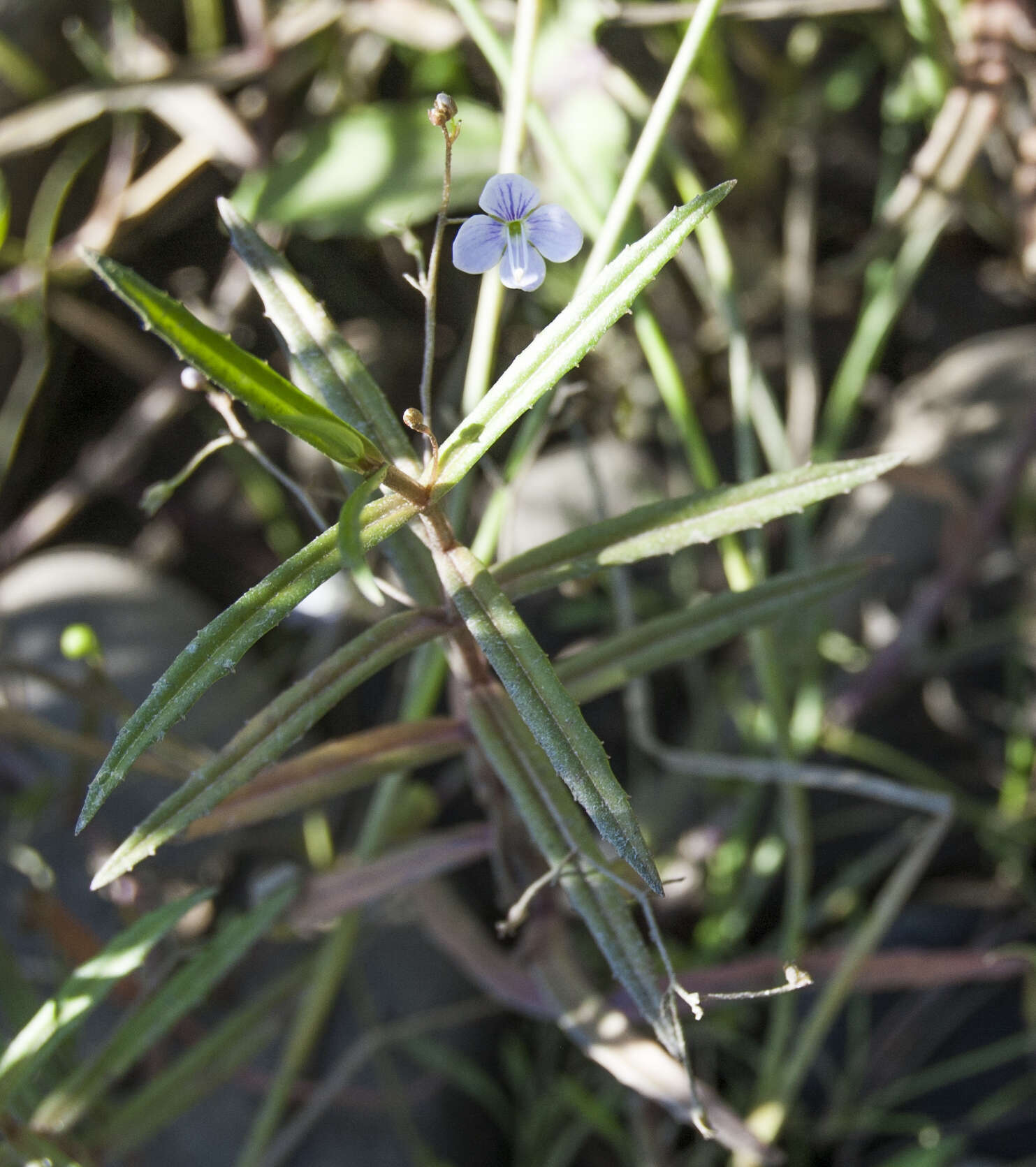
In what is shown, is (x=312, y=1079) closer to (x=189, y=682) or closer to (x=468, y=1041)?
(x=468, y=1041)

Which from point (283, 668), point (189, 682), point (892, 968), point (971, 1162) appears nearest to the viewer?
point (189, 682)

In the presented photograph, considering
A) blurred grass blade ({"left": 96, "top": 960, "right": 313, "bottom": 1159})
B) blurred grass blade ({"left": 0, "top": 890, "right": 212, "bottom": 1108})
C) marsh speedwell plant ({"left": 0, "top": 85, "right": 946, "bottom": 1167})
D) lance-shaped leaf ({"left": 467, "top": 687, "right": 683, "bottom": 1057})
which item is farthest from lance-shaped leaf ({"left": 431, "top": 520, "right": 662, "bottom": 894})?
blurred grass blade ({"left": 96, "top": 960, "right": 313, "bottom": 1159})

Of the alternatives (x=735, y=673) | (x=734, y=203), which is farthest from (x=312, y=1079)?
(x=734, y=203)

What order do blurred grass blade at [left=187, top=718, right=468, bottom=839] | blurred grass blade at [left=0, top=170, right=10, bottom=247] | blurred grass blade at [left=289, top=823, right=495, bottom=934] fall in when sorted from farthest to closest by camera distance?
blurred grass blade at [left=0, top=170, right=10, bottom=247]
blurred grass blade at [left=289, top=823, right=495, bottom=934]
blurred grass blade at [left=187, top=718, right=468, bottom=839]

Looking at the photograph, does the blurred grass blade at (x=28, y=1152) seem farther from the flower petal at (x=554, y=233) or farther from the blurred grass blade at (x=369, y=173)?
the blurred grass blade at (x=369, y=173)

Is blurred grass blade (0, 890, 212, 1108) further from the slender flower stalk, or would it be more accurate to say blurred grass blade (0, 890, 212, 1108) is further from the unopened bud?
the unopened bud

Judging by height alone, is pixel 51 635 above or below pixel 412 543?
below
